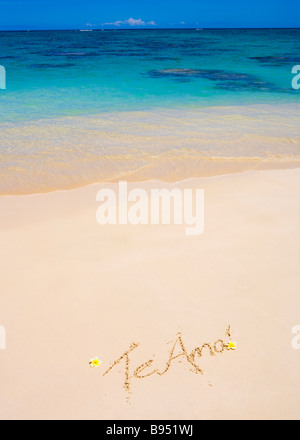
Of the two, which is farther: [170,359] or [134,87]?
[134,87]

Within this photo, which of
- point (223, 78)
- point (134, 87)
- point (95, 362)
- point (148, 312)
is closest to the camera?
point (95, 362)

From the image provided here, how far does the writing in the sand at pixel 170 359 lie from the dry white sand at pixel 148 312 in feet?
0.08

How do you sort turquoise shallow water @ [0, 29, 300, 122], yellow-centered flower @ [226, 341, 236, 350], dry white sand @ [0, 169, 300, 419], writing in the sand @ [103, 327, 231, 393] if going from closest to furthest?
1. dry white sand @ [0, 169, 300, 419]
2. writing in the sand @ [103, 327, 231, 393]
3. yellow-centered flower @ [226, 341, 236, 350]
4. turquoise shallow water @ [0, 29, 300, 122]

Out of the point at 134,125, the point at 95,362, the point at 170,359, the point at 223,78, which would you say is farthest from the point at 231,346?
the point at 223,78

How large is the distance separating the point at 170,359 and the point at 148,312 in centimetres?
42

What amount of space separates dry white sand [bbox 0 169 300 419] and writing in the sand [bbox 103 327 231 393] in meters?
0.02

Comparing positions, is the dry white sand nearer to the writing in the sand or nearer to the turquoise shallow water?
the writing in the sand

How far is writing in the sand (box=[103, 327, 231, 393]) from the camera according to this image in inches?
79.2

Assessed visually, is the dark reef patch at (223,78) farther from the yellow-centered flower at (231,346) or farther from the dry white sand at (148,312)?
the yellow-centered flower at (231,346)

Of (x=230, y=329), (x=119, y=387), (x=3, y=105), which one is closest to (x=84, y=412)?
(x=119, y=387)

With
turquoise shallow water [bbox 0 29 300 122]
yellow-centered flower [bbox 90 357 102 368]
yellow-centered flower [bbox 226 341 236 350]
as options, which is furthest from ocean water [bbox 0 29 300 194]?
yellow-centered flower [bbox 226 341 236 350]

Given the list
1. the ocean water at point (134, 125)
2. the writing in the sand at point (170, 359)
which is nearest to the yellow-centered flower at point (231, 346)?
the writing in the sand at point (170, 359)

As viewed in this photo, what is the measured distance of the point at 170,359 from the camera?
2.10 m

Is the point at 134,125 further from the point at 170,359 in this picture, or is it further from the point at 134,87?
the point at 170,359
